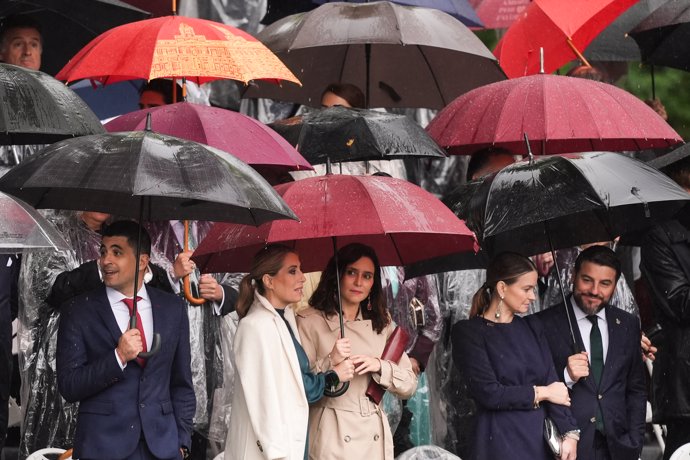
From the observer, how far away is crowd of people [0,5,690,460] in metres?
7.52

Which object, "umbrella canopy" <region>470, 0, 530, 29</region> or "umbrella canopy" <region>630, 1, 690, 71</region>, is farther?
"umbrella canopy" <region>470, 0, 530, 29</region>

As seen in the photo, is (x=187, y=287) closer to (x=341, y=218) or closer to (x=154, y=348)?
(x=154, y=348)

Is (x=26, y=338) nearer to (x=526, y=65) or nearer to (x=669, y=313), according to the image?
(x=669, y=313)

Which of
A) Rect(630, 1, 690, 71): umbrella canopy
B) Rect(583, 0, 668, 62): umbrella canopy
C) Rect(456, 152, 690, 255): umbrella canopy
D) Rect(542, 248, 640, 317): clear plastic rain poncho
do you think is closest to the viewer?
Rect(456, 152, 690, 255): umbrella canopy

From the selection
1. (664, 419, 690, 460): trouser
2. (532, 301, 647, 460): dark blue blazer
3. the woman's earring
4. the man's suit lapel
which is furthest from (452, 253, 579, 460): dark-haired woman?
the man's suit lapel

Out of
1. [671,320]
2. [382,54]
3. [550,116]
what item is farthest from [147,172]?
[382,54]

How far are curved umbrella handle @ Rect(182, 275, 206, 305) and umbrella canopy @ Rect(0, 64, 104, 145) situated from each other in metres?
1.32

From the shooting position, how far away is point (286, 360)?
7656mm

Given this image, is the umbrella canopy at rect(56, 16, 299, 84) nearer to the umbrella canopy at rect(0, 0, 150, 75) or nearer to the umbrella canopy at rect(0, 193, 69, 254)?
the umbrella canopy at rect(0, 0, 150, 75)

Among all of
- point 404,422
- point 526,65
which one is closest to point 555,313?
point 404,422

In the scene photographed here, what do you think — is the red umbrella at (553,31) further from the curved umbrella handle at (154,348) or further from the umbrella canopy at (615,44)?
the curved umbrella handle at (154,348)

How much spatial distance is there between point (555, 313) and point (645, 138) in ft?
3.63

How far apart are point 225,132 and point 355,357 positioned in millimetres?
1464

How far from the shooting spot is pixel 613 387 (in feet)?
28.3
